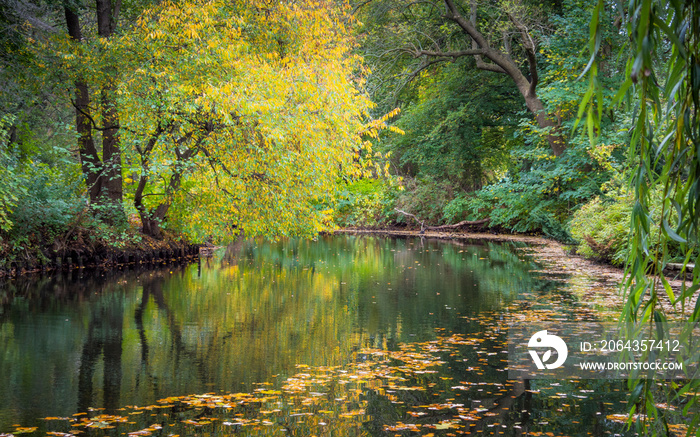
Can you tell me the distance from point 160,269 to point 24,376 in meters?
11.8

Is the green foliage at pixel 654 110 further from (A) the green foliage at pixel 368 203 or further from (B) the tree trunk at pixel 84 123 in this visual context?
(A) the green foliage at pixel 368 203

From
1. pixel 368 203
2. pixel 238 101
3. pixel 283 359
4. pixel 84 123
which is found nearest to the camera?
pixel 283 359

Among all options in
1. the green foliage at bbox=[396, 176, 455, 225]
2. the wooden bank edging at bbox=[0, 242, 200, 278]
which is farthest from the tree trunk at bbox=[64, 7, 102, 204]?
the green foliage at bbox=[396, 176, 455, 225]

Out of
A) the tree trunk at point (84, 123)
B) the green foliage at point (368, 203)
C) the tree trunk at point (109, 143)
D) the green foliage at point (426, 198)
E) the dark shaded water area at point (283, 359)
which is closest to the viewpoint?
the dark shaded water area at point (283, 359)

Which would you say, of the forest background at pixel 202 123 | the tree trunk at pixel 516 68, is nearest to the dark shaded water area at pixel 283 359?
the forest background at pixel 202 123

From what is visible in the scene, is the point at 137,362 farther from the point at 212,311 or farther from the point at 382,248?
the point at 382,248

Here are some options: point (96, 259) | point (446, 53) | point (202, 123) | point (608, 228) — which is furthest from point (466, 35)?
point (96, 259)

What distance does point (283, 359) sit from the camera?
25.7 ft

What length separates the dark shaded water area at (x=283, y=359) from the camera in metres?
5.43

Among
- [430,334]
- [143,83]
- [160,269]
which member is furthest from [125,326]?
[160,269]

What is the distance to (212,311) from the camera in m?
11.4

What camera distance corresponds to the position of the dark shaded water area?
543 centimetres

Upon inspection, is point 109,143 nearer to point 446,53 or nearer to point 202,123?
point 202,123

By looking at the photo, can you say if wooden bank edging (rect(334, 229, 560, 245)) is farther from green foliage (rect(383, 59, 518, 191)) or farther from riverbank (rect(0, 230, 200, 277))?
riverbank (rect(0, 230, 200, 277))
